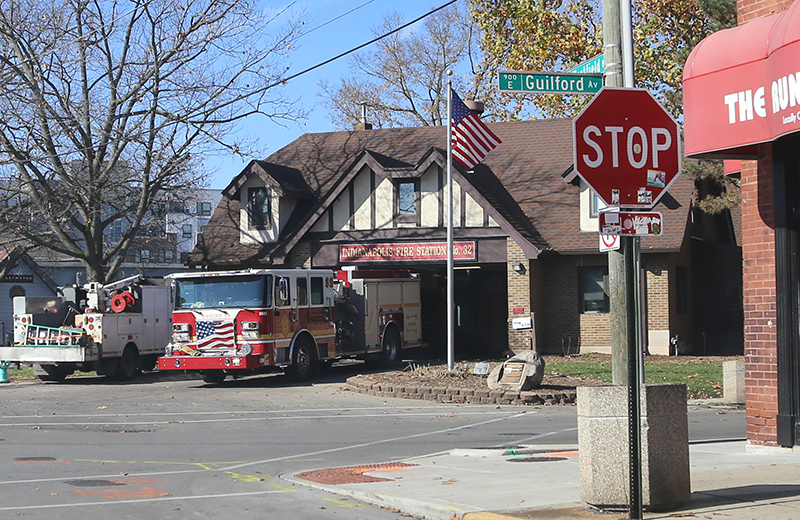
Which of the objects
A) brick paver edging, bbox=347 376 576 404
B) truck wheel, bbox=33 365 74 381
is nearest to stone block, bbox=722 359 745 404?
brick paver edging, bbox=347 376 576 404

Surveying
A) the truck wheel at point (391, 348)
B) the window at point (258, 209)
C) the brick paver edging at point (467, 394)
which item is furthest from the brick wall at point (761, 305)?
the window at point (258, 209)

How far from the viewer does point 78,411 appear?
18.1m

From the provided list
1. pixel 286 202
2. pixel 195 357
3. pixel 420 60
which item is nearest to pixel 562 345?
pixel 286 202

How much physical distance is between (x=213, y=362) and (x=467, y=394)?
6117 mm

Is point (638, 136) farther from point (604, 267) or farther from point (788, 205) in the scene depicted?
point (604, 267)

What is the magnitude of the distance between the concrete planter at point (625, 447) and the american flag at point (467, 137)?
15.6 meters

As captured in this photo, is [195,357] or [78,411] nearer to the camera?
[78,411]

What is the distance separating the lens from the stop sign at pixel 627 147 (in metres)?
7.25

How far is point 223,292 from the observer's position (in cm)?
2195

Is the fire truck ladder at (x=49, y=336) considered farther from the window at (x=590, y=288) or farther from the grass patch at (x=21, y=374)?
the window at (x=590, y=288)

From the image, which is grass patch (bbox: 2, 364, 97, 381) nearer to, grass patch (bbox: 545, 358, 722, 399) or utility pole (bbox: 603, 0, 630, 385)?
grass patch (bbox: 545, 358, 722, 399)

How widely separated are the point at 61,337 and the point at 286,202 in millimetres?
10935

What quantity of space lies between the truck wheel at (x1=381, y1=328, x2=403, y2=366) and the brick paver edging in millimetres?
5732

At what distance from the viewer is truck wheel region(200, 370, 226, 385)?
23125mm
